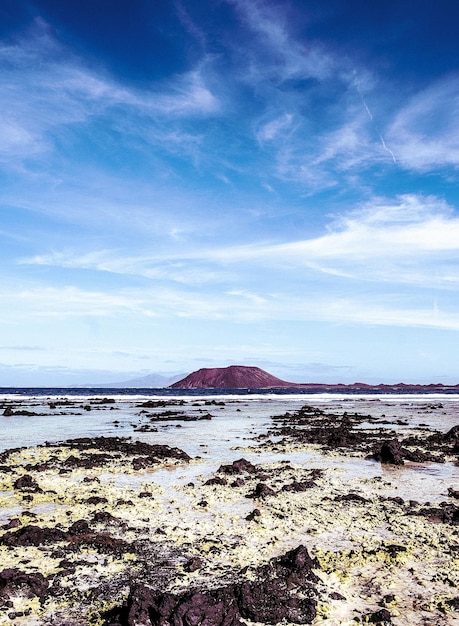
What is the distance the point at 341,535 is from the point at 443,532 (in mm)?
1997

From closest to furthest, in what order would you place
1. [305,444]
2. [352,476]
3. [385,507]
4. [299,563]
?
[299,563] → [385,507] → [352,476] → [305,444]

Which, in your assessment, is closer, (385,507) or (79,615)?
(79,615)

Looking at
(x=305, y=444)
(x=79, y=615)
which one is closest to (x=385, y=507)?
(x=79, y=615)

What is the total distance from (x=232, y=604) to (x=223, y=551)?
2.06 meters

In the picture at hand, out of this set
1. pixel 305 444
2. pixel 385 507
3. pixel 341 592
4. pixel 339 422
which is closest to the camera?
pixel 341 592

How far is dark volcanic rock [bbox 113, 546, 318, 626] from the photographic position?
557cm

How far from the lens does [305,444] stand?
22547 millimetres

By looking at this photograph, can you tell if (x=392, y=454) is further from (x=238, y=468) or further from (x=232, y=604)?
(x=232, y=604)

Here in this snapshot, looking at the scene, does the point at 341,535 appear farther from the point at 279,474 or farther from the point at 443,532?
the point at 279,474

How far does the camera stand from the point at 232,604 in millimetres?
6008

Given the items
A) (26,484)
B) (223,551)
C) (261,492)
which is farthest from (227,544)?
(26,484)

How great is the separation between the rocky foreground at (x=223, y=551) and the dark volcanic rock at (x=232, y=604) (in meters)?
0.02

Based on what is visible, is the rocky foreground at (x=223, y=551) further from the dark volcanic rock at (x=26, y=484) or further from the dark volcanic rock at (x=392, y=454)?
the dark volcanic rock at (x=392, y=454)

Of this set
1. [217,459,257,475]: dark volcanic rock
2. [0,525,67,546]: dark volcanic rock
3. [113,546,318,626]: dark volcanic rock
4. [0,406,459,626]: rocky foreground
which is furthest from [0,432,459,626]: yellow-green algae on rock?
[217,459,257,475]: dark volcanic rock
